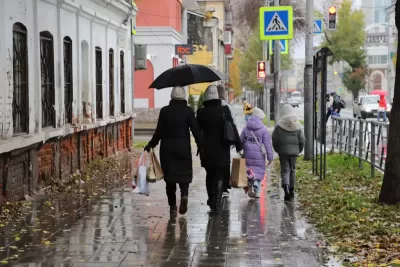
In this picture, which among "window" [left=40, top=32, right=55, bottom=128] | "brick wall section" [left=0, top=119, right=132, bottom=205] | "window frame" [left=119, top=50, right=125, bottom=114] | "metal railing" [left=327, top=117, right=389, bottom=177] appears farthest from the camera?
"window frame" [left=119, top=50, right=125, bottom=114]

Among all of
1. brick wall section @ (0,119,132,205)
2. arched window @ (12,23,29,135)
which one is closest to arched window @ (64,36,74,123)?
brick wall section @ (0,119,132,205)

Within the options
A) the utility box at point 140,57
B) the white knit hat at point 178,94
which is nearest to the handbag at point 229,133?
the white knit hat at point 178,94

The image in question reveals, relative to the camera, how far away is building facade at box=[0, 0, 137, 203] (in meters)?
11.4

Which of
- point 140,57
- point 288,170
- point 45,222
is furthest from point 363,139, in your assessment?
point 140,57

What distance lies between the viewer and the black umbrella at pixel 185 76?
457 inches

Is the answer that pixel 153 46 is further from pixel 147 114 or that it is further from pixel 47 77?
pixel 47 77

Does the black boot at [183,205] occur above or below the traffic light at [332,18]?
below

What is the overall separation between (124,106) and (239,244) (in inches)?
568

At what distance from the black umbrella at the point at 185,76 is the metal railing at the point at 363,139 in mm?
3185

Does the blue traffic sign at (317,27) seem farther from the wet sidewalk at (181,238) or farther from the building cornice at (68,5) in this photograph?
the wet sidewalk at (181,238)

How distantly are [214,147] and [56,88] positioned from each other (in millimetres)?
4416

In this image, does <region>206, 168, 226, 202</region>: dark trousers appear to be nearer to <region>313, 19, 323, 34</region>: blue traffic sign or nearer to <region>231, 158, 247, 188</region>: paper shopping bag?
<region>231, 158, 247, 188</region>: paper shopping bag

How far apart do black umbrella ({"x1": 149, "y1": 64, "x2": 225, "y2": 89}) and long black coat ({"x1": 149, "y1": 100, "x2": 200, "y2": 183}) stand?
1024 millimetres

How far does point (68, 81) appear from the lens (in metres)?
15.6
